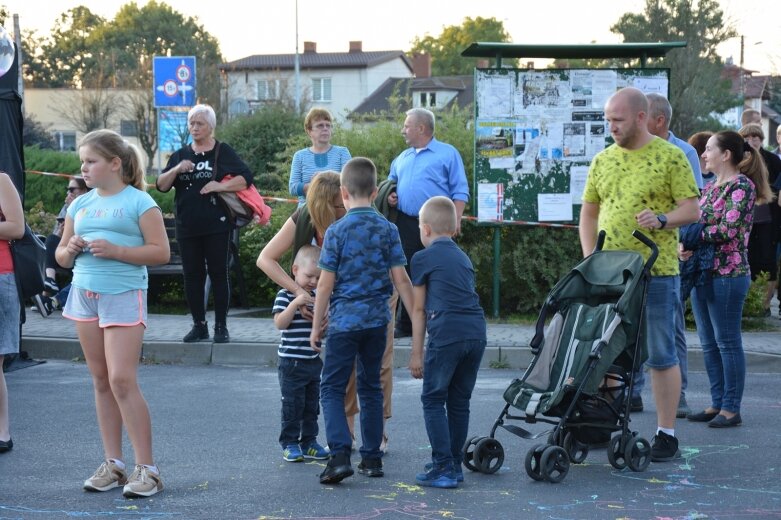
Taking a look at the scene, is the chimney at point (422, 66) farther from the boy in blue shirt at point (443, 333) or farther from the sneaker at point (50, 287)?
the boy in blue shirt at point (443, 333)

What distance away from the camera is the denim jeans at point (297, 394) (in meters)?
6.28

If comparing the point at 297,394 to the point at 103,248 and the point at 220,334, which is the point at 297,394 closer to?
the point at 103,248

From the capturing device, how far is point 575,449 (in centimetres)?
638

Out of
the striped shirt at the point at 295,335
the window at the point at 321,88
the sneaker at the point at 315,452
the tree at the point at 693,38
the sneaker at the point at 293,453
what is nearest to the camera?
the striped shirt at the point at 295,335

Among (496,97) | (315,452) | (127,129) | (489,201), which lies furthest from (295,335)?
(127,129)

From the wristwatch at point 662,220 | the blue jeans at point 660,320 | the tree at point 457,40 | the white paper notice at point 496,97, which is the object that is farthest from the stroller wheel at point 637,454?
the tree at point 457,40

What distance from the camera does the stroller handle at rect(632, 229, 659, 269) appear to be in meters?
6.14

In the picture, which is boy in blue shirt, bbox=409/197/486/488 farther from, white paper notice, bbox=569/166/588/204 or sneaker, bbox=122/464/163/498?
white paper notice, bbox=569/166/588/204

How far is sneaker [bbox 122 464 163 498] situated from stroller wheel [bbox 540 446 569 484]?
1.90 metres

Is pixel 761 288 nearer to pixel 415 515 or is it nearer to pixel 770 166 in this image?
pixel 770 166

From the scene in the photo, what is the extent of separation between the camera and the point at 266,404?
8.21m

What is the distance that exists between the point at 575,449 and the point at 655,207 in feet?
4.60

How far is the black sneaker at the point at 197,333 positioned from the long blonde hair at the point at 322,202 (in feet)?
14.9

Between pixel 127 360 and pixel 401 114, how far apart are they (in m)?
8.27
